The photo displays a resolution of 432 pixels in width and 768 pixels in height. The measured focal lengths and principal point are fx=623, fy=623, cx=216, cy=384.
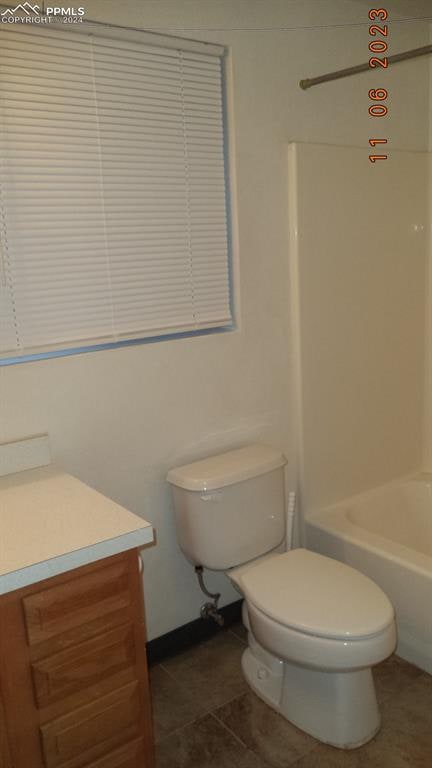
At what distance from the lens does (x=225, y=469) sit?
6.77ft

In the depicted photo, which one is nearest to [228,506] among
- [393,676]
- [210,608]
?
[210,608]

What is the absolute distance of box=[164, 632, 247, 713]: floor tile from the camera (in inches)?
82.0

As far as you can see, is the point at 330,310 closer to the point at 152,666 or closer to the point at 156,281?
the point at 156,281

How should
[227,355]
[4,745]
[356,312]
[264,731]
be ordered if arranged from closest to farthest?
1. [4,745]
2. [264,731]
3. [227,355]
4. [356,312]

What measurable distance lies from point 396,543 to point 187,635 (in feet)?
2.80

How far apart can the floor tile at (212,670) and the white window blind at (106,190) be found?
1.20 m

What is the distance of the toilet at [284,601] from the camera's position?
1709mm

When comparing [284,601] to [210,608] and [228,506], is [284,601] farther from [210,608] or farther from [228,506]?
Result: [210,608]

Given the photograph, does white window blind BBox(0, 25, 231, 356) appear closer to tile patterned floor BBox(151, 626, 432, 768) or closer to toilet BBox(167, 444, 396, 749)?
toilet BBox(167, 444, 396, 749)

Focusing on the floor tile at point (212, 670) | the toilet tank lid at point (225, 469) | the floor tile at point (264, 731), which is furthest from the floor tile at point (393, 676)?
the toilet tank lid at point (225, 469)

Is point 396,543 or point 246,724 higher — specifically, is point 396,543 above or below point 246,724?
above

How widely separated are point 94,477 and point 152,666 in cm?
77

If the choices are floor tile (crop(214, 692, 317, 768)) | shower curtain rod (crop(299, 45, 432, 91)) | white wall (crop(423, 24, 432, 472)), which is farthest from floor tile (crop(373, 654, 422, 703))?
shower curtain rod (crop(299, 45, 432, 91))

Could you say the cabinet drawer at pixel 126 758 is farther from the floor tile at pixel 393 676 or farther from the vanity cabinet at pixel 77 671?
the floor tile at pixel 393 676
